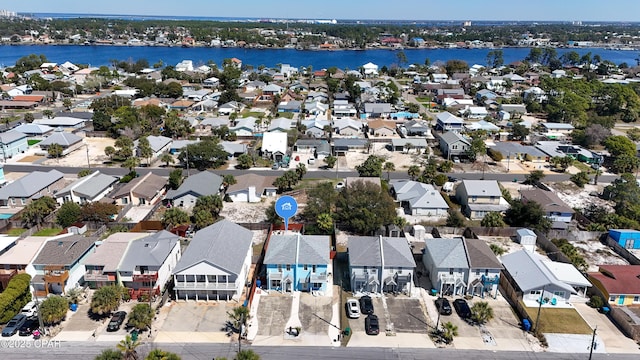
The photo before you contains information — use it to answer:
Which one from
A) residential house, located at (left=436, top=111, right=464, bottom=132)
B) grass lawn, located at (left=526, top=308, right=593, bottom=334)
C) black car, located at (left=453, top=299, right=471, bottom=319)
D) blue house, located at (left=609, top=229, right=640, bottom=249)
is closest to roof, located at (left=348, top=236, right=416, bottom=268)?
black car, located at (left=453, top=299, right=471, bottom=319)

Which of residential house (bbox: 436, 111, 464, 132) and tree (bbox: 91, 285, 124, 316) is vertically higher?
residential house (bbox: 436, 111, 464, 132)

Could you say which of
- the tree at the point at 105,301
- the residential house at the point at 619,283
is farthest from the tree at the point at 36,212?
the residential house at the point at 619,283

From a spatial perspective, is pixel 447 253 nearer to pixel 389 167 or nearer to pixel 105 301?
pixel 105 301

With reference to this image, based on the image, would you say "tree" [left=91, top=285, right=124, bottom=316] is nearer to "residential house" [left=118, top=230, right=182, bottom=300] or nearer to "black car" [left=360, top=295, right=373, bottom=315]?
Answer: "residential house" [left=118, top=230, right=182, bottom=300]

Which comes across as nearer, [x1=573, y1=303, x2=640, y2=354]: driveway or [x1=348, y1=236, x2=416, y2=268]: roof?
[x1=573, y1=303, x2=640, y2=354]: driveway

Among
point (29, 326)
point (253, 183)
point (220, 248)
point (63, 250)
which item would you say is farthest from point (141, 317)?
point (253, 183)
